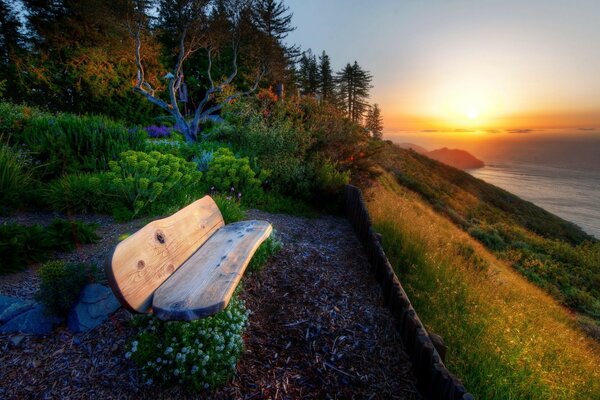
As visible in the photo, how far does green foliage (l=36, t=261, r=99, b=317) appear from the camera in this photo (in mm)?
2285

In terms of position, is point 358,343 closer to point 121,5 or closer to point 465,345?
point 465,345

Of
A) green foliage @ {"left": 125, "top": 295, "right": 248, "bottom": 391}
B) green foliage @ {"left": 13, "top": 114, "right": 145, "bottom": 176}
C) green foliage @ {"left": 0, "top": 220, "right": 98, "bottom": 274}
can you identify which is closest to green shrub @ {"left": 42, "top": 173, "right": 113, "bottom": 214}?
green foliage @ {"left": 13, "top": 114, "right": 145, "bottom": 176}

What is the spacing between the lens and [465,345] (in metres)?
2.69

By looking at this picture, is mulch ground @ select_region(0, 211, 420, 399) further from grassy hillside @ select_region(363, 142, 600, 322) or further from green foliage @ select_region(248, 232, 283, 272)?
grassy hillside @ select_region(363, 142, 600, 322)

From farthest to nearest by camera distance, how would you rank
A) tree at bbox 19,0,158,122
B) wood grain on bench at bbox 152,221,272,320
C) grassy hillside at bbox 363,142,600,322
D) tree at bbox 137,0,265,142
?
tree at bbox 19,0,158,122
tree at bbox 137,0,265,142
grassy hillside at bbox 363,142,600,322
wood grain on bench at bbox 152,221,272,320

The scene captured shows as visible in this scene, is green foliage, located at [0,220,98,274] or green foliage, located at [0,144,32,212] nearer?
green foliage, located at [0,220,98,274]

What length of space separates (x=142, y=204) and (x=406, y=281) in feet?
12.4

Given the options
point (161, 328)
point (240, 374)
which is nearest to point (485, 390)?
point (240, 374)

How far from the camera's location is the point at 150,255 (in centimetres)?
196

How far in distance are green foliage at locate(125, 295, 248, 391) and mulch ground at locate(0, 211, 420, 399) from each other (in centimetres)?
9

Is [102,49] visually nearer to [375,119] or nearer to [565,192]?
[375,119]

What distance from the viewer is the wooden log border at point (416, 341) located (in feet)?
5.98

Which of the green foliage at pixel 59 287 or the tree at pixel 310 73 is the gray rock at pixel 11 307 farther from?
the tree at pixel 310 73

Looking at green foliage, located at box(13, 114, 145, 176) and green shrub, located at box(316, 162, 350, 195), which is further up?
green foliage, located at box(13, 114, 145, 176)
